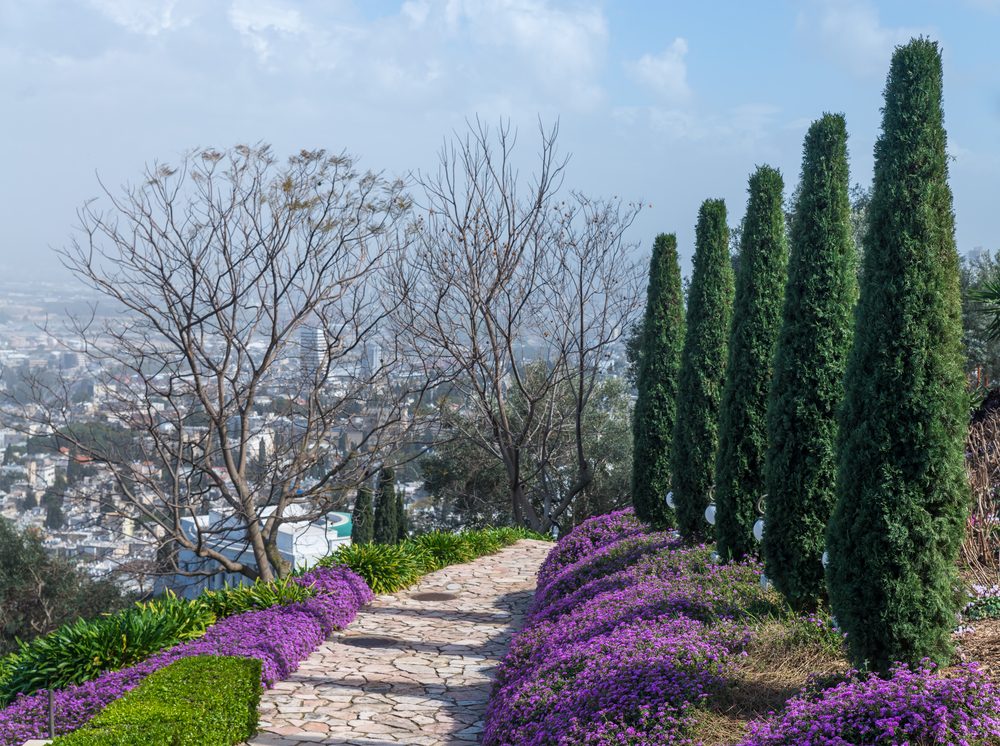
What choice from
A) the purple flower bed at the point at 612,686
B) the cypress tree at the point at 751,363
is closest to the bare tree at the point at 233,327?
the cypress tree at the point at 751,363

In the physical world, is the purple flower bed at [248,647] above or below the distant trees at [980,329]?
below

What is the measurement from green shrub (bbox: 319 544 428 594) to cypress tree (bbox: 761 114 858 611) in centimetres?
536

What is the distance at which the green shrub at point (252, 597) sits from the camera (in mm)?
8844

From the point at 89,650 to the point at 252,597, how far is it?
217 cm

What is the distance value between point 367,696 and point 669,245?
6.60 m

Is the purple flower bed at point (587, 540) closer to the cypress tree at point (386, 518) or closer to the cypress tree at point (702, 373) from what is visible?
the cypress tree at point (702, 373)

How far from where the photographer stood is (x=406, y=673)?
764cm

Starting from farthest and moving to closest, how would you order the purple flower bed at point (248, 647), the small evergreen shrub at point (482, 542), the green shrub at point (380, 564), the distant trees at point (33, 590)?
1. the distant trees at point (33, 590)
2. the small evergreen shrub at point (482, 542)
3. the green shrub at point (380, 564)
4. the purple flower bed at point (248, 647)

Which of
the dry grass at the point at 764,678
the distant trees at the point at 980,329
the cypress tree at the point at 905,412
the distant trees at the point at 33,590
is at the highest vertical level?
the distant trees at the point at 980,329

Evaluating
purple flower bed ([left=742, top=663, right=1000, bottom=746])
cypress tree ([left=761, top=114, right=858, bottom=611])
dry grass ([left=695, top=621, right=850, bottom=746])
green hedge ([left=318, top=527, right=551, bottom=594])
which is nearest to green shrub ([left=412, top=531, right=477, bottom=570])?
green hedge ([left=318, top=527, right=551, bottom=594])

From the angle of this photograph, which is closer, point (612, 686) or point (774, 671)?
point (612, 686)

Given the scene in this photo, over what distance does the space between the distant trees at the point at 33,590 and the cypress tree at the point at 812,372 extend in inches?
617

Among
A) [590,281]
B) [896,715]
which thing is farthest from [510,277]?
[896,715]

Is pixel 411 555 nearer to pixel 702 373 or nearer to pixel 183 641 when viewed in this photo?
pixel 183 641
